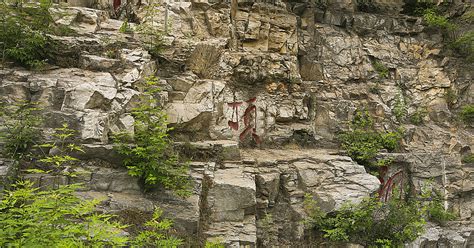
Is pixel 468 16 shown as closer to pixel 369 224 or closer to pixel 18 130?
pixel 369 224

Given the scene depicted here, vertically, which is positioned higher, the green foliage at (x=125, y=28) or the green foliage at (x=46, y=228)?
the green foliage at (x=125, y=28)

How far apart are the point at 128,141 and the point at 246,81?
18.9 feet

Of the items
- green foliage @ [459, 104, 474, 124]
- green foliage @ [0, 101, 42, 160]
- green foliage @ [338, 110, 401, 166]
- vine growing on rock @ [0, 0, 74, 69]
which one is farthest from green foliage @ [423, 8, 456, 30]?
green foliage @ [0, 101, 42, 160]

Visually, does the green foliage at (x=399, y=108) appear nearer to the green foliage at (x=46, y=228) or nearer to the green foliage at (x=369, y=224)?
the green foliage at (x=369, y=224)

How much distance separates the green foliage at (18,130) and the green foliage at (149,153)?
4.43 feet

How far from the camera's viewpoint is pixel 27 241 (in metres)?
2.79

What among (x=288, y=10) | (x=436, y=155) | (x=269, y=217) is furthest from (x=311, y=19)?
(x=269, y=217)

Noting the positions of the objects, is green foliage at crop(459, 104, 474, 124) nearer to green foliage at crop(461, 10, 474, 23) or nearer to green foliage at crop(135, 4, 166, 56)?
green foliage at crop(461, 10, 474, 23)

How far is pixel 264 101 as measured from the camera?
11.0 metres

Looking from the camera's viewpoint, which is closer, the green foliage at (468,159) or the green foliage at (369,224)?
the green foliage at (369,224)

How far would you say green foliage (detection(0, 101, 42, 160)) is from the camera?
17.9 feet

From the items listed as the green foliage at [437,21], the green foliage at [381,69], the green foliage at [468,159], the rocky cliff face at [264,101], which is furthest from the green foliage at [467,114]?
the green foliage at [437,21]

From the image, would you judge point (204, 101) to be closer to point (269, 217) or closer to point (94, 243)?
point (269, 217)

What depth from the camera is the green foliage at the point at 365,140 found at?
10336 mm
